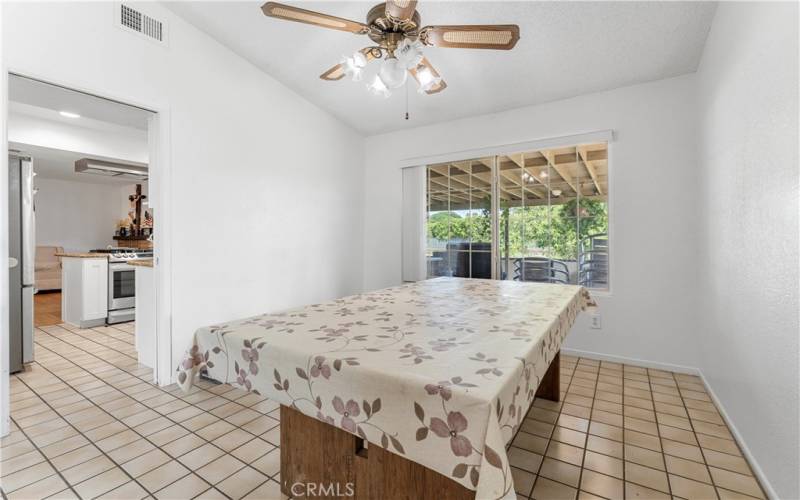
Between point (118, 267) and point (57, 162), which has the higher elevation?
point (57, 162)

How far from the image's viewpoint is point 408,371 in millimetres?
814

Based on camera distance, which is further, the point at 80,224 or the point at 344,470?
the point at 80,224

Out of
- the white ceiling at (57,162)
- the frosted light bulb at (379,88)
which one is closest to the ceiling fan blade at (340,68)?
the frosted light bulb at (379,88)

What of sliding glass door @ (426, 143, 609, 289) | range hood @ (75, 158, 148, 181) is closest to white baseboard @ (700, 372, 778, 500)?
sliding glass door @ (426, 143, 609, 289)

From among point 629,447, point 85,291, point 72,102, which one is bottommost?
point 629,447

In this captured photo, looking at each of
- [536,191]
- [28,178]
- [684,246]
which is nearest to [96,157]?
[28,178]

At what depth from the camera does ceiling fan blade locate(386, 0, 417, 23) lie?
5.07 ft

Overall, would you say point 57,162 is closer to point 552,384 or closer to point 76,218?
point 76,218

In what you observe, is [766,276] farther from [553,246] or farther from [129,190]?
[129,190]

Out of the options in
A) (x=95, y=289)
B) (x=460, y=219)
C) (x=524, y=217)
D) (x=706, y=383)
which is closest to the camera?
(x=706, y=383)

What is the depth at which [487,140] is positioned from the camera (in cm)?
381

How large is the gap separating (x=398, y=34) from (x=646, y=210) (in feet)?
8.67

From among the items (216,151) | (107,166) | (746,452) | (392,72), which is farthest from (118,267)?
(746,452)

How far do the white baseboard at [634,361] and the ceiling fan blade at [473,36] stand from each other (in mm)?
2836
